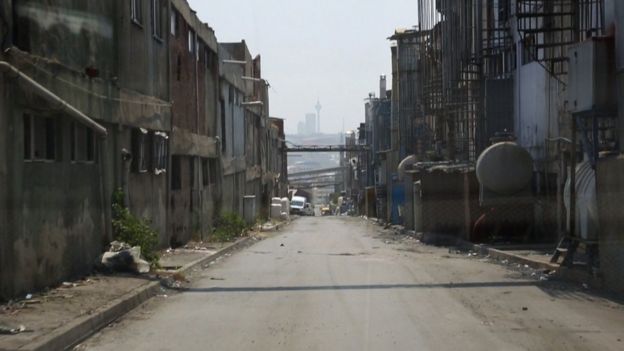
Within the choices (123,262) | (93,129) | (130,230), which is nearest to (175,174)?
(130,230)

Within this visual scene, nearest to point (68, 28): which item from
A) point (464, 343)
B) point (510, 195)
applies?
point (464, 343)

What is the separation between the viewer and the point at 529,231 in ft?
85.7

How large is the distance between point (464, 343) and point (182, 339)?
3193 millimetres

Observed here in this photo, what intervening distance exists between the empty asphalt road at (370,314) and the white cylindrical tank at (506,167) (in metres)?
6.00

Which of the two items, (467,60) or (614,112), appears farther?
(467,60)

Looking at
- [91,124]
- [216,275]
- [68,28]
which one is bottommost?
[216,275]

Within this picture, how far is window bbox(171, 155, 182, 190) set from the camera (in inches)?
1025

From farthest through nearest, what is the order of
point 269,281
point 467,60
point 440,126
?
point 440,126 → point 467,60 → point 269,281

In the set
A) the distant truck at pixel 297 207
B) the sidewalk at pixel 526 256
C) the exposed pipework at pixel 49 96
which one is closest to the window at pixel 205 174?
the sidewalk at pixel 526 256

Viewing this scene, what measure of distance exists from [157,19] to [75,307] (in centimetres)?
1302

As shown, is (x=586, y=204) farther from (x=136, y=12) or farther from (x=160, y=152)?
(x=160, y=152)

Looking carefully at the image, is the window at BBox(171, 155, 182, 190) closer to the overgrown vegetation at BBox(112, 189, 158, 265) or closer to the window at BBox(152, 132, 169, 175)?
the window at BBox(152, 132, 169, 175)

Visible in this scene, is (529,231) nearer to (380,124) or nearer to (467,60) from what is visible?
(467,60)

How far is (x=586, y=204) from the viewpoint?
1542 centimetres
